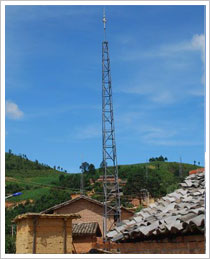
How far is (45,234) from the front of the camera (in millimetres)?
11805

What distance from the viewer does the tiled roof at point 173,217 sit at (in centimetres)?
610

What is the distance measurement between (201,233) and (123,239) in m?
2.21

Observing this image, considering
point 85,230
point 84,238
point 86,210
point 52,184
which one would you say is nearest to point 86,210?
point 86,210

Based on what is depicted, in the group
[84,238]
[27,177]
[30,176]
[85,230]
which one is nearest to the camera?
[84,238]

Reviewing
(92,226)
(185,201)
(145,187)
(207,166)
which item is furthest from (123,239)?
(145,187)

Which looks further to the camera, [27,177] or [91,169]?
[91,169]

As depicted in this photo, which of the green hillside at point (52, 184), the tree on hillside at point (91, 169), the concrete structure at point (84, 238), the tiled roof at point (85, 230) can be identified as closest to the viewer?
the concrete structure at point (84, 238)

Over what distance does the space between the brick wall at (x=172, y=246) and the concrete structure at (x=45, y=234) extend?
4405 millimetres

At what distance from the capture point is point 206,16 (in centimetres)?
529

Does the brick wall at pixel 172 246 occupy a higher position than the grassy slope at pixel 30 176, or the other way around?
the brick wall at pixel 172 246

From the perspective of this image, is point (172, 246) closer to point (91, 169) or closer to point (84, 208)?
point (84, 208)

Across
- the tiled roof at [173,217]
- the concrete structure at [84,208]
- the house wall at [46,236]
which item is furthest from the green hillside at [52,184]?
the tiled roof at [173,217]

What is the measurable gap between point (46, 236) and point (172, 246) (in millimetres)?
6039

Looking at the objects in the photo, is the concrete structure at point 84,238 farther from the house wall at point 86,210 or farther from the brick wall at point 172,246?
the brick wall at point 172,246
